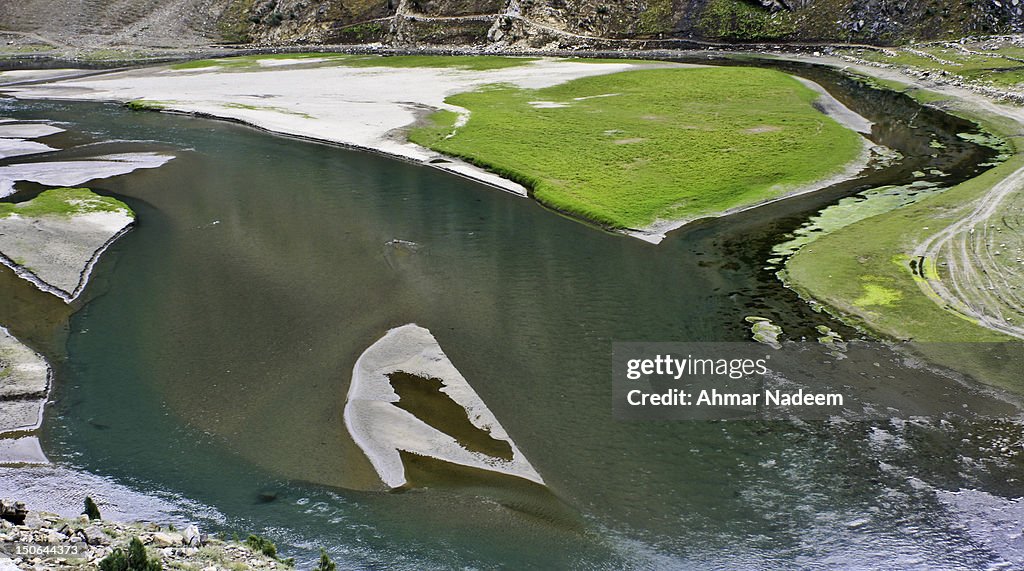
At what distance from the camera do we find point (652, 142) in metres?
53.5

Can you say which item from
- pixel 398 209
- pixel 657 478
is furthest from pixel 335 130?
pixel 657 478

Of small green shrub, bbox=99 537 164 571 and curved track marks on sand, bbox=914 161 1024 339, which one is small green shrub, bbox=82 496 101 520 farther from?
curved track marks on sand, bbox=914 161 1024 339

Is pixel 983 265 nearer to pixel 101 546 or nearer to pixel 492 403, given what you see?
pixel 492 403

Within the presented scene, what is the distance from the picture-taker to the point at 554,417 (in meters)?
22.8

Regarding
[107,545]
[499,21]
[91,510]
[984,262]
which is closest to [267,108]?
[499,21]

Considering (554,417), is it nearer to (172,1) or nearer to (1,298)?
(1,298)

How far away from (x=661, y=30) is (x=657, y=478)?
97.0m

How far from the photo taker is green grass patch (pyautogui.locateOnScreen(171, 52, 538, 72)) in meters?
95.6

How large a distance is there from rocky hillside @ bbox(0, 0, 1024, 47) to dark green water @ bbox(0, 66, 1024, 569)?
6127 centimetres

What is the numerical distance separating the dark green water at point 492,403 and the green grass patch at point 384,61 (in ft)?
181

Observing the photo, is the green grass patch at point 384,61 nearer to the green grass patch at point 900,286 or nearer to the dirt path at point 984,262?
the green grass patch at point 900,286

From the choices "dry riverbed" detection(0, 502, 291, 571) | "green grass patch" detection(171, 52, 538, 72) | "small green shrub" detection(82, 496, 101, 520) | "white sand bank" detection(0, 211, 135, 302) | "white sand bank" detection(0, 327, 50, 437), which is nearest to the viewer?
"dry riverbed" detection(0, 502, 291, 571)

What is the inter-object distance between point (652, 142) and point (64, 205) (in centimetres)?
3385

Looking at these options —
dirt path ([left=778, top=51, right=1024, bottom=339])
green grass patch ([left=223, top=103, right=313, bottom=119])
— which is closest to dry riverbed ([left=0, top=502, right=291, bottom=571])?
dirt path ([left=778, top=51, right=1024, bottom=339])
